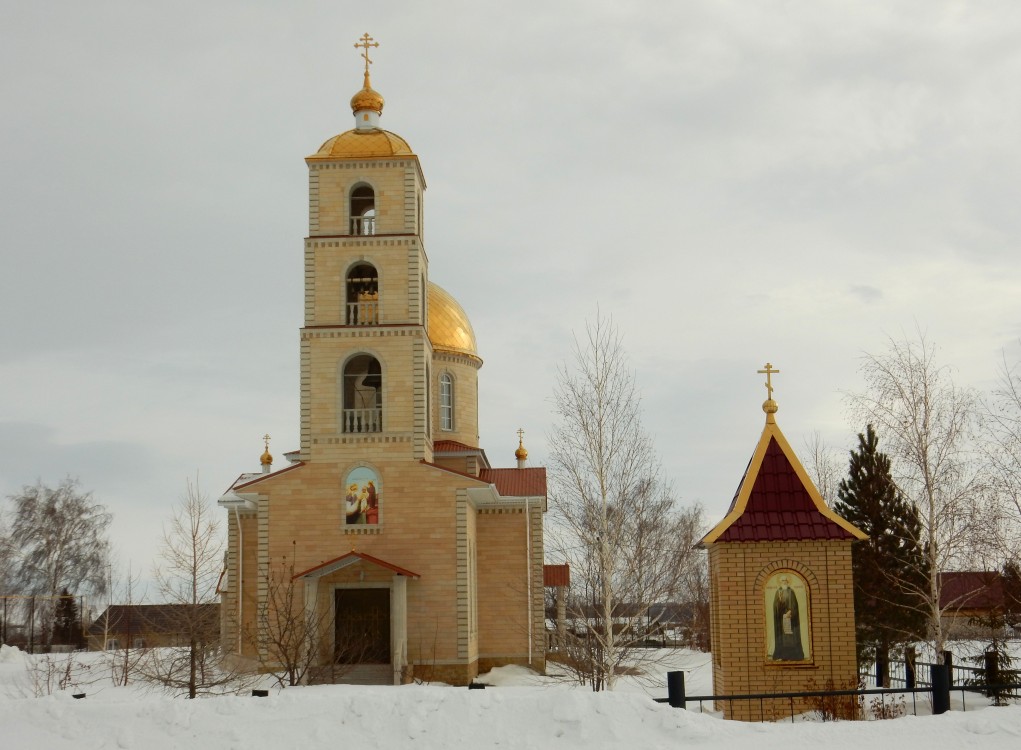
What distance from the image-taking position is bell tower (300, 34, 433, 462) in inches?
973

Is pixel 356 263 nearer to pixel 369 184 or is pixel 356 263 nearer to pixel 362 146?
pixel 369 184

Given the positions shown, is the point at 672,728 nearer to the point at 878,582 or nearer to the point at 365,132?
the point at 878,582

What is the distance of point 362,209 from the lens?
27.1m

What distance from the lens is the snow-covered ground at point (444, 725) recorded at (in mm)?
11719

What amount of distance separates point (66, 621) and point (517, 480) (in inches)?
739

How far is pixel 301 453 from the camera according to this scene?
2459 centimetres

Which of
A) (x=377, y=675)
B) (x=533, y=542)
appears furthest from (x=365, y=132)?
(x=377, y=675)

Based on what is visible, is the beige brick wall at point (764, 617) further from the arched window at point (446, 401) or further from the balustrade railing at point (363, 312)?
the arched window at point (446, 401)

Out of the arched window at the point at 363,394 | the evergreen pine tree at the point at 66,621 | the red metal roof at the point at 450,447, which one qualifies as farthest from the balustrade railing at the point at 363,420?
the evergreen pine tree at the point at 66,621

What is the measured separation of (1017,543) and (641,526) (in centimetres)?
665

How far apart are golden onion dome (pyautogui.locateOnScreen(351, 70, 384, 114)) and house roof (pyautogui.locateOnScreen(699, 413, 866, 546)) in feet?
51.7

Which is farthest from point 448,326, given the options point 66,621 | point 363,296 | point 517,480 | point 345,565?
point 66,621

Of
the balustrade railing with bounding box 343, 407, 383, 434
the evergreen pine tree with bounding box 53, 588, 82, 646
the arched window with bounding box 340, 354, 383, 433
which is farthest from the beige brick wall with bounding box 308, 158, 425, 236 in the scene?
the evergreen pine tree with bounding box 53, 588, 82, 646

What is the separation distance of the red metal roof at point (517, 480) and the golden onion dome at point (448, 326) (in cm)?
352
